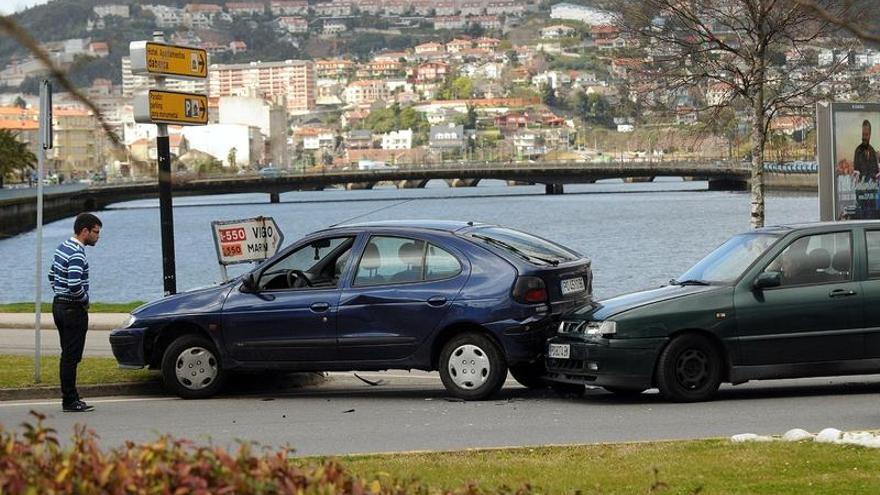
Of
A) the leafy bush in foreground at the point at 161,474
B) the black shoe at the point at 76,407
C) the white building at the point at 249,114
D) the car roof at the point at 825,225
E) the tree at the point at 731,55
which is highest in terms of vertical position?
the white building at the point at 249,114

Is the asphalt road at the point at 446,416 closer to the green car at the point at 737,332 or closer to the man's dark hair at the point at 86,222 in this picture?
the green car at the point at 737,332

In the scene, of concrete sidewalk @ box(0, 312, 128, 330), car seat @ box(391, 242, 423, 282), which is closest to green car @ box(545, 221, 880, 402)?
car seat @ box(391, 242, 423, 282)

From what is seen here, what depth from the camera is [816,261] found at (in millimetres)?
12844

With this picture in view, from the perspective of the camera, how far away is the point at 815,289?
12648 millimetres

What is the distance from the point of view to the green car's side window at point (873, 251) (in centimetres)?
1278

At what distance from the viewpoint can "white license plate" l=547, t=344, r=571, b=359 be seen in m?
12.5

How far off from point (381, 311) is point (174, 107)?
5.41 meters

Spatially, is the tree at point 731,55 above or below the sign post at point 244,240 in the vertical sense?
above

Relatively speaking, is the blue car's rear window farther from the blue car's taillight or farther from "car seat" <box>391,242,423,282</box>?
"car seat" <box>391,242,423,282</box>

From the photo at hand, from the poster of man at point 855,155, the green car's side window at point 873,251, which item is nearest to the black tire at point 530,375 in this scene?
the green car's side window at point 873,251

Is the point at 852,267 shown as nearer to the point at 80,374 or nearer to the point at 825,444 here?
the point at 825,444

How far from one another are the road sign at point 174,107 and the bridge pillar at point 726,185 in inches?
4890

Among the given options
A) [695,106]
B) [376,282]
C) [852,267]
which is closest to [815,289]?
[852,267]

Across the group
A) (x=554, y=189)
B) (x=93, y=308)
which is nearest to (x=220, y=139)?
(x=554, y=189)
